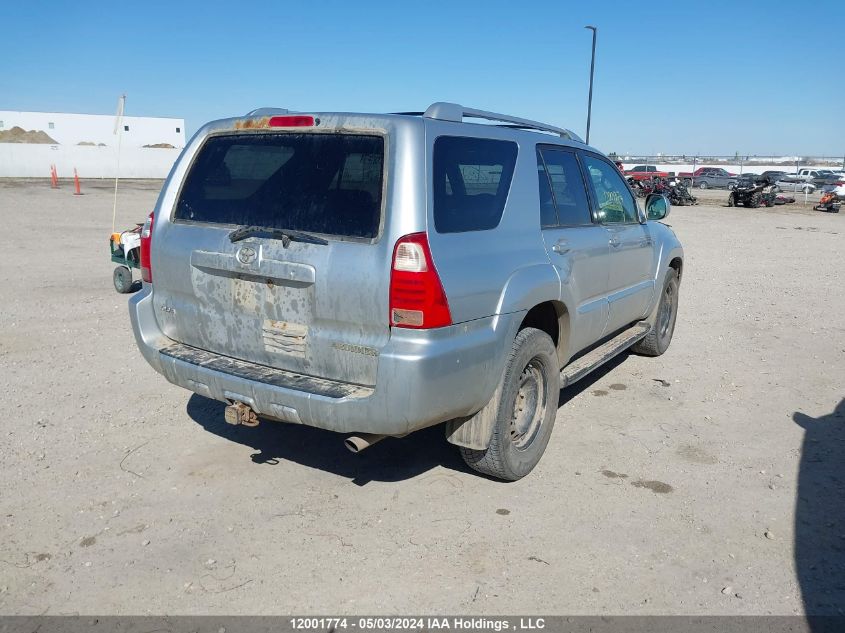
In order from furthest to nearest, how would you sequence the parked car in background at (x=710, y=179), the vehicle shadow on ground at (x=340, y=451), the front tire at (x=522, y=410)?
the parked car in background at (x=710, y=179) → the vehicle shadow on ground at (x=340, y=451) → the front tire at (x=522, y=410)

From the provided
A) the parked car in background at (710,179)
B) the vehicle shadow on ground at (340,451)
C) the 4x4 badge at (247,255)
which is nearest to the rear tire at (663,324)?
A: the vehicle shadow on ground at (340,451)

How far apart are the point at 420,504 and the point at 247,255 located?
1.61 meters

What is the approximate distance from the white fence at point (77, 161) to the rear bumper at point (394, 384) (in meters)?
38.8

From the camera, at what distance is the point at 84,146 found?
142ft

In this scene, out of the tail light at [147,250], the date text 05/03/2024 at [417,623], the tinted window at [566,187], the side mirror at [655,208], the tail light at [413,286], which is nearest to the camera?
the date text 05/03/2024 at [417,623]

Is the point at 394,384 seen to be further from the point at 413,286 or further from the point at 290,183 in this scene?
the point at 290,183

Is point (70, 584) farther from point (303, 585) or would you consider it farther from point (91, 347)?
point (91, 347)

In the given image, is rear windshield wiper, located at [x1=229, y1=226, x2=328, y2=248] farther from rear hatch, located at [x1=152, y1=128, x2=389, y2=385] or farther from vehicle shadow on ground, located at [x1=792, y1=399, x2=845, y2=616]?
vehicle shadow on ground, located at [x1=792, y1=399, x2=845, y2=616]

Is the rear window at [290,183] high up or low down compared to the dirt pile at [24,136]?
down

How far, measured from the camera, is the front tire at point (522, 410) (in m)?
3.80

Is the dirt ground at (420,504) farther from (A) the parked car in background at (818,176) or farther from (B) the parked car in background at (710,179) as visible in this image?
(B) the parked car in background at (710,179)

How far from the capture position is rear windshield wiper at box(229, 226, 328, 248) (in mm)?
3369

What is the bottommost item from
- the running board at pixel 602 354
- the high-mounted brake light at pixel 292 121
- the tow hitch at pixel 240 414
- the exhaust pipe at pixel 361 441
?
the exhaust pipe at pixel 361 441

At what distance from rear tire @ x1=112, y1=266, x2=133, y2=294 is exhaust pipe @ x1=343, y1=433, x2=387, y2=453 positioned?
21.0ft
